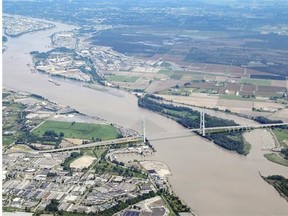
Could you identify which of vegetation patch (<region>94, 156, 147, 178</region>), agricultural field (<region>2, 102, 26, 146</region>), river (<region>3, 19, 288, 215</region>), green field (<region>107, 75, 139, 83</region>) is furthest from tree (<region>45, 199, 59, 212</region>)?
green field (<region>107, 75, 139, 83</region>)

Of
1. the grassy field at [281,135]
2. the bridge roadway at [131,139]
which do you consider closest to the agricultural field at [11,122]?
the bridge roadway at [131,139]

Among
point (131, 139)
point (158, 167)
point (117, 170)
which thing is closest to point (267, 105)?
point (131, 139)

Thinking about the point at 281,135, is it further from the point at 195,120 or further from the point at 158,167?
the point at 158,167

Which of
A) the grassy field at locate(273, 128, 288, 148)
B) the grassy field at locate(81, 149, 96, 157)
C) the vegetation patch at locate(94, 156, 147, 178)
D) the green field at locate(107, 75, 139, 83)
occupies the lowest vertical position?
the grassy field at locate(81, 149, 96, 157)

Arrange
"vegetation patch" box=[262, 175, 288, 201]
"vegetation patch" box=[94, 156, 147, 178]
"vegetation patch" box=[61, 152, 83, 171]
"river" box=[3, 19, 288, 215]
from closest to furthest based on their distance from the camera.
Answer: "river" box=[3, 19, 288, 215]
"vegetation patch" box=[262, 175, 288, 201]
"vegetation patch" box=[94, 156, 147, 178]
"vegetation patch" box=[61, 152, 83, 171]

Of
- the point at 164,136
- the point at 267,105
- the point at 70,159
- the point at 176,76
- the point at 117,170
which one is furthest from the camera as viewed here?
the point at 176,76

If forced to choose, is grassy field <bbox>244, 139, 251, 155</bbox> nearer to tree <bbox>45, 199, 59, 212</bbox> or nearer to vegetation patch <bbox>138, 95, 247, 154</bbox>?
vegetation patch <bbox>138, 95, 247, 154</bbox>
